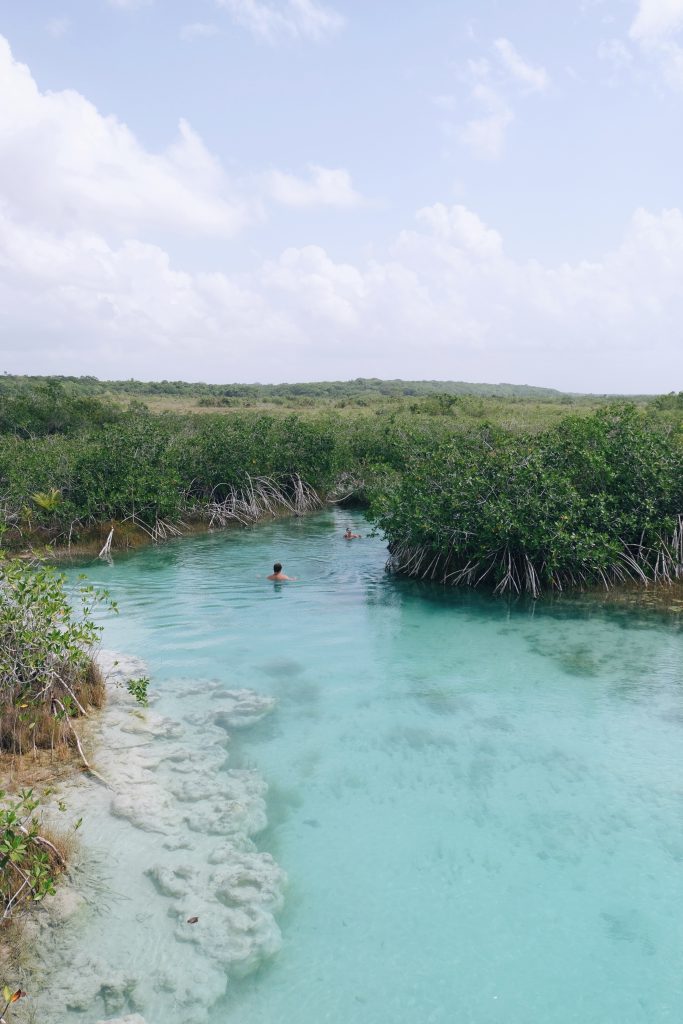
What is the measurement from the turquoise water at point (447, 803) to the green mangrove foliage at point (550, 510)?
1.08m

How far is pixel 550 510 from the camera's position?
13516 millimetres

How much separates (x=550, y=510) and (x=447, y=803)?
7.53 meters

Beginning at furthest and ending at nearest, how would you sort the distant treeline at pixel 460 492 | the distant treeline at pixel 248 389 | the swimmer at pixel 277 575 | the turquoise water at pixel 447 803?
the distant treeline at pixel 248 389
the swimmer at pixel 277 575
the distant treeline at pixel 460 492
the turquoise water at pixel 447 803

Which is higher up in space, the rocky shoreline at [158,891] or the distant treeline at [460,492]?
the distant treeline at [460,492]

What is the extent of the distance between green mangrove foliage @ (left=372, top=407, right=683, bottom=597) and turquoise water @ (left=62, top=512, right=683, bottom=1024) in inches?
42.7

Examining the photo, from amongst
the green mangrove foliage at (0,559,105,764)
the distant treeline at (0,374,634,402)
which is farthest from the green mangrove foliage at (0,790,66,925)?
the distant treeline at (0,374,634,402)

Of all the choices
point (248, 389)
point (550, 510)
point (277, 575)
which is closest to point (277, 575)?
point (277, 575)

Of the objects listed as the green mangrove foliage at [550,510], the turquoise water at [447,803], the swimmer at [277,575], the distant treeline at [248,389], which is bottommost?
the turquoise water at [447,803]

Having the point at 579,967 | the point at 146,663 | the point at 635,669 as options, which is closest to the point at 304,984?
the point at 579,967

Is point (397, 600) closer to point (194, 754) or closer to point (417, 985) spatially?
point (194, 754)

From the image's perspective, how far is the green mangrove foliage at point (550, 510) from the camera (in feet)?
44.0

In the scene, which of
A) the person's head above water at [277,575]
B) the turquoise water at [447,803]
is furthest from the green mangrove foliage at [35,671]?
the person's head above water at [277,575]

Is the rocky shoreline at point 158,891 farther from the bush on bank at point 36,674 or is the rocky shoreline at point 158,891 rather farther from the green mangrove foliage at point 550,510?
the green mangrove foliage at point 550,510

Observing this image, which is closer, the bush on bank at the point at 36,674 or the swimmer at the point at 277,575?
the bush on bank at the point at 36,674
